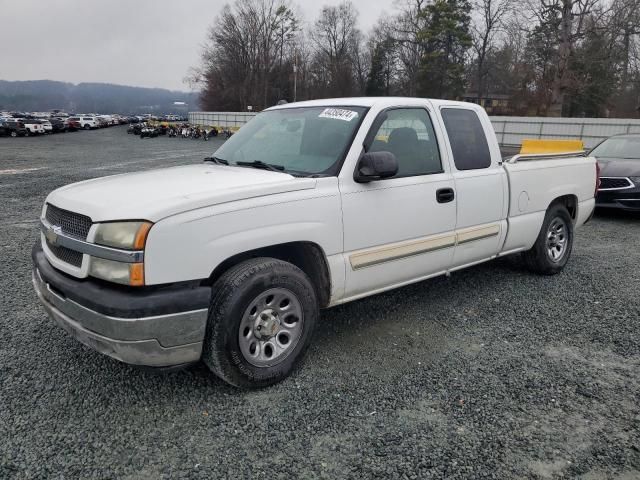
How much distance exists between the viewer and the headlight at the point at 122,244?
8.71 ft

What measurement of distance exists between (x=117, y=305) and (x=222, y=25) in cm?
7380

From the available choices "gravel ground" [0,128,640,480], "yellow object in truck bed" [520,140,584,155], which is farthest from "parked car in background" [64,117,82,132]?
"yellow object in truck bed" [520,140,584,155]

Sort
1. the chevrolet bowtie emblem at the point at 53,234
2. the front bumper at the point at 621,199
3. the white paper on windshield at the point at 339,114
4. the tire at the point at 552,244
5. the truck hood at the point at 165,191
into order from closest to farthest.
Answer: the truck hood at the point at 165,191 < the chevrolet bowtie emblem at the point at 53,234 < the white paper on windshield at the point at 339,114 < the tire at the point at 552,244 < the front bumper at the point at 621,199

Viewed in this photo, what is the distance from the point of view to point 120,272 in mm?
2691

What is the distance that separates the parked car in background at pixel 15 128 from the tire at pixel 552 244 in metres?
41.9

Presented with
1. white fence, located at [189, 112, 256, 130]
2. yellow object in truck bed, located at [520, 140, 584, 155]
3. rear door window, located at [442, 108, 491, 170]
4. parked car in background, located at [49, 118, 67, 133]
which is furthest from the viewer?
white fence, located at [189, 112, 256, 130]

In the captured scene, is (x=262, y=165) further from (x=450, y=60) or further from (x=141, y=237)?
(x=450, y=60)

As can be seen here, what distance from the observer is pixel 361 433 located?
2.79 m

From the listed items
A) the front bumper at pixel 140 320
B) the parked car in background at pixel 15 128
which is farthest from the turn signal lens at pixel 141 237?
the parked car in background at pixel 15 128

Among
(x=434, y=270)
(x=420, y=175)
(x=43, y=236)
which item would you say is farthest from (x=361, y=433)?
(x=43, y=236)

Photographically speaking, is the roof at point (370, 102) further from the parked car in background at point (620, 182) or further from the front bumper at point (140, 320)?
the parked car in background at point (620, 182)

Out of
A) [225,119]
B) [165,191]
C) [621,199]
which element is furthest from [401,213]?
[225,119]

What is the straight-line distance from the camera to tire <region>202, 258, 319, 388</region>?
292 centimetres

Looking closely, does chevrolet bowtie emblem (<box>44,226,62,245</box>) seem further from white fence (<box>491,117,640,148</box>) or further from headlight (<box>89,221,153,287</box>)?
white fence (<box>491,117,640,148</box>)
